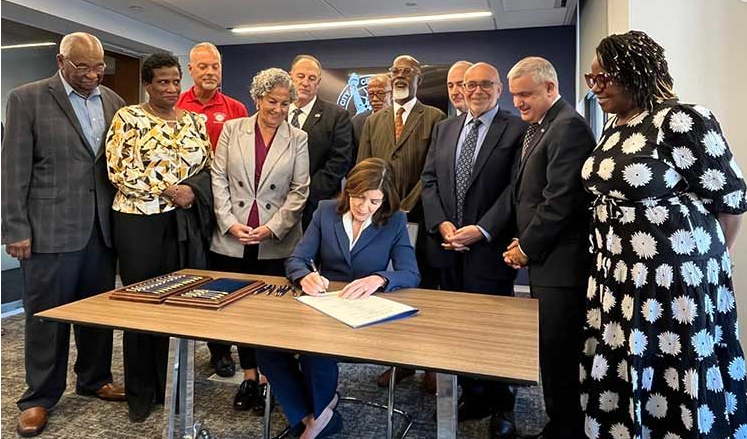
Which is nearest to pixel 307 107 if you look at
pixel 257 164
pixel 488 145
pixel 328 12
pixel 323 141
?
pixel 323 141

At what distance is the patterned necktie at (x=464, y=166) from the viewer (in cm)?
241

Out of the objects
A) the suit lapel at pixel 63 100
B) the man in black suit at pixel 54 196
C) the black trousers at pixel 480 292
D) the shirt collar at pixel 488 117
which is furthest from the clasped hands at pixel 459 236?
the suit lapel at pixel 63 100

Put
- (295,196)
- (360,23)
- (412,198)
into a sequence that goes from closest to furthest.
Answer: (295,196) < (412,198) < (360,23)

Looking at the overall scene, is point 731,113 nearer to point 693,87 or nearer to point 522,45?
point 693,87

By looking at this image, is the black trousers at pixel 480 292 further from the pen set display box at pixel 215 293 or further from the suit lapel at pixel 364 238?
the pen set display box at pixel 215 293

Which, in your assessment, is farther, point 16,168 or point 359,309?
point 16,168

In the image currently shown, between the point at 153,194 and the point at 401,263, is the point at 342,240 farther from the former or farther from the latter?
the point at 153,194

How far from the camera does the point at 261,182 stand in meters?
2.47

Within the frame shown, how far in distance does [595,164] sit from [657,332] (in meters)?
0.58

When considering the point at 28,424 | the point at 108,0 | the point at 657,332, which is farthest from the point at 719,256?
the point at 108,0

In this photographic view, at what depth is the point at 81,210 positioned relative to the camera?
7.73 ft

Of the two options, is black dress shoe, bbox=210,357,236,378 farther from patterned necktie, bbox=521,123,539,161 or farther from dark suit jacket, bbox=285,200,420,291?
patterned necktie, bbox=521,123,539,161

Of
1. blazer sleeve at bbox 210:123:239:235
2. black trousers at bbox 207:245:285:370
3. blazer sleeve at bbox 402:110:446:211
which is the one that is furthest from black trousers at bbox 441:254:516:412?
blazer sleeve at bbox 210:123:239:235

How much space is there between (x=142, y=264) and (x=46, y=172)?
58 cm
